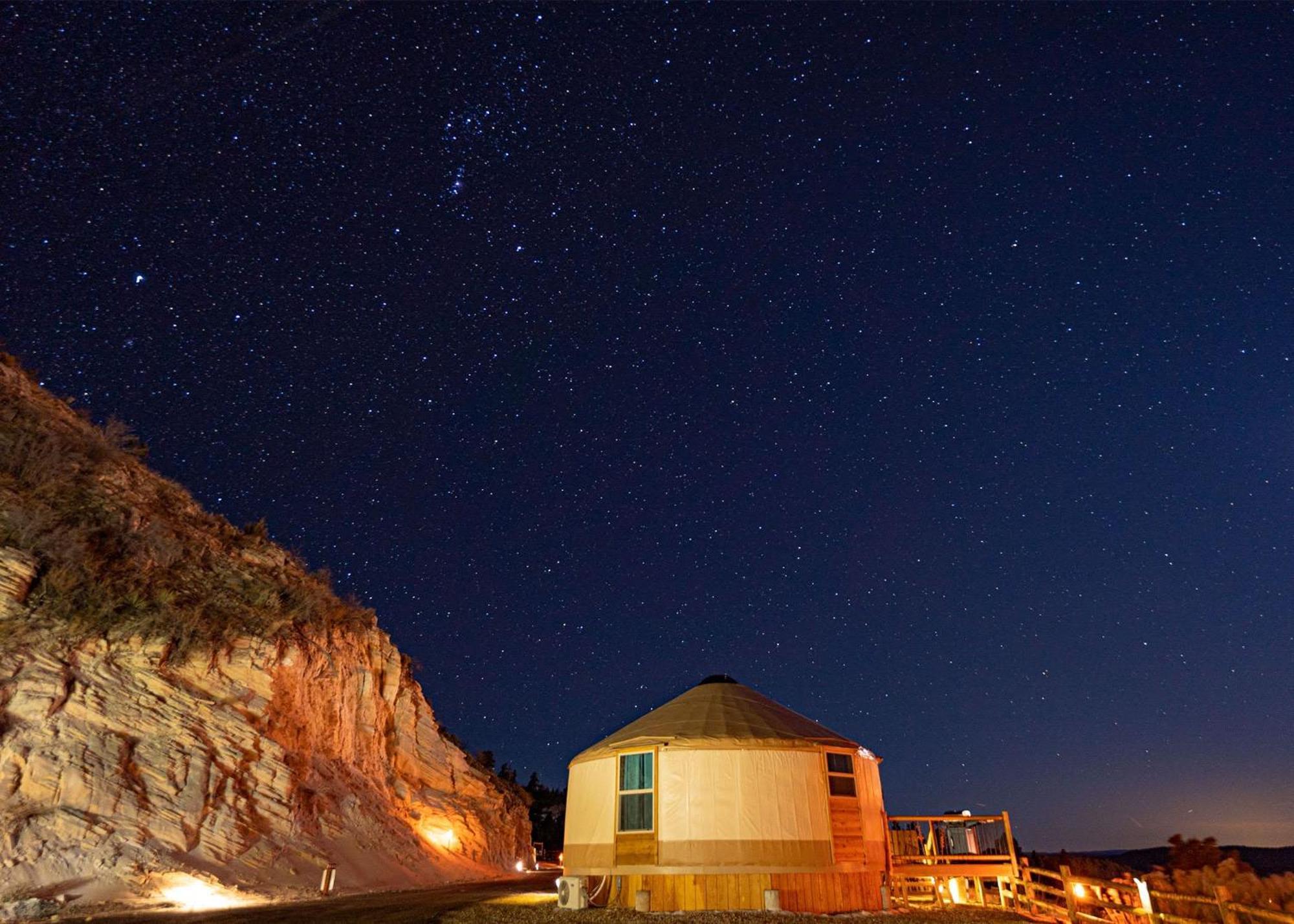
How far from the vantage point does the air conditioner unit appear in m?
11.9

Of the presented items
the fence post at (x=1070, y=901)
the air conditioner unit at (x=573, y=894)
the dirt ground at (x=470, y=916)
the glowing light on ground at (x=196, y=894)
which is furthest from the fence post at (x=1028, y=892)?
the glowing light on ground at (x=196, y=894)

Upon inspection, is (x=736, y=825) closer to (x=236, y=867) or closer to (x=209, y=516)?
(x=236, y=867)

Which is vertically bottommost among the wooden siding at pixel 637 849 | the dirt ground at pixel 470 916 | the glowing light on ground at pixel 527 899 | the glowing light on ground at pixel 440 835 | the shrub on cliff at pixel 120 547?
the dirt ground at pixel 470 916

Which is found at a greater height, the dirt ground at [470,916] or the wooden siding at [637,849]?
the wooden siding at [637,849]

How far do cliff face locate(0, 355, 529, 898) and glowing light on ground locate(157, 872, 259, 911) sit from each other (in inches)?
8.6

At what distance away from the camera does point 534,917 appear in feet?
34.4

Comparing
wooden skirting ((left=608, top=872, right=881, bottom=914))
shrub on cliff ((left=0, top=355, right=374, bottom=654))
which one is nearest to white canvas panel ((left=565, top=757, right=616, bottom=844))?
wooden skirting ((left=608, top=872, right=881, bottom=914))

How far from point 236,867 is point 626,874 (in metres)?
6.36

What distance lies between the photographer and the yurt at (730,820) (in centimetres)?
1138

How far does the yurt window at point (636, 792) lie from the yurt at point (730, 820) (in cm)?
1

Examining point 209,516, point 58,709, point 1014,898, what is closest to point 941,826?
point 1014,898

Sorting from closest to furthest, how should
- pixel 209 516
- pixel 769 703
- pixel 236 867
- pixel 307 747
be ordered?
pixel 236 867, pixel 769 703, pixel 307 747, pixel 209 516

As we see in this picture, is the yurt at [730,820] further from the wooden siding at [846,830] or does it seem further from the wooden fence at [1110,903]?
the wooden fence at [1110,903]

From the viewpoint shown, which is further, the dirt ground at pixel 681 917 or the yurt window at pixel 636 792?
the yurt window at pixel 636 792
